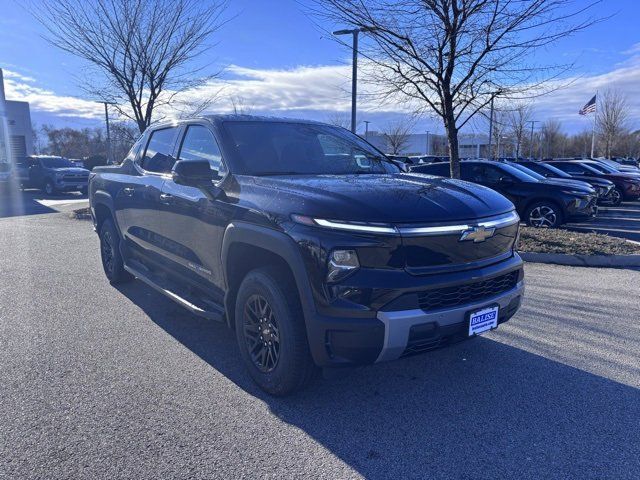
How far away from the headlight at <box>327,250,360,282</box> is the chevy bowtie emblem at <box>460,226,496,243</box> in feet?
2.48

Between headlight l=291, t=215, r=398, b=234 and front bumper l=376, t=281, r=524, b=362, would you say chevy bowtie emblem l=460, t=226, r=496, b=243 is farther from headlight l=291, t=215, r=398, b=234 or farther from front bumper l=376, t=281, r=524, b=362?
headlight l=291, t=215, r=398, b=234

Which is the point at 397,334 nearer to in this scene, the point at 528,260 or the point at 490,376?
the point at 490,376

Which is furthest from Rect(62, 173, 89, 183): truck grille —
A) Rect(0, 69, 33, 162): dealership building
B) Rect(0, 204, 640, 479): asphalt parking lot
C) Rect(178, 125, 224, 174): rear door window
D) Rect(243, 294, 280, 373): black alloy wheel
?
Rect(243, 294, 280, 373): black alloy wheel

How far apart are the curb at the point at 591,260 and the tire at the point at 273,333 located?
5523mm

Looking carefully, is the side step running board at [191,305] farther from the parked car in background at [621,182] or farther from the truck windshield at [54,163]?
the truck windshield at [54,163]

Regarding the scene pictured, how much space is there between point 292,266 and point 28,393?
217cm

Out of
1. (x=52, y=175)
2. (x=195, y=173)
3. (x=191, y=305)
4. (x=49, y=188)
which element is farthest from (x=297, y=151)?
(x=49, y=188)

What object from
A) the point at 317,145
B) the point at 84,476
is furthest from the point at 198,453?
the point at 317,145

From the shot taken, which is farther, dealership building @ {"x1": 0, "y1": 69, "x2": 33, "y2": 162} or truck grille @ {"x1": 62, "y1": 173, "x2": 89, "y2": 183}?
dealership building @ {"x1": 0, "y1": 69, "x2": 33, "y2": 162}

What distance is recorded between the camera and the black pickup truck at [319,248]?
2842 millimetres

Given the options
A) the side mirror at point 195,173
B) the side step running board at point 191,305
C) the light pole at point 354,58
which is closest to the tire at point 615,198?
the light pole at point 354,58

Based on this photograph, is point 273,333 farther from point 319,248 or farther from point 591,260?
point 591,260

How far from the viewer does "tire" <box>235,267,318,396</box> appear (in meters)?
3.11

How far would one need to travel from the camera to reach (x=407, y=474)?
8.52ft
